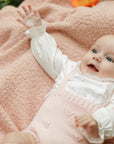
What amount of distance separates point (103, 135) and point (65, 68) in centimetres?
45

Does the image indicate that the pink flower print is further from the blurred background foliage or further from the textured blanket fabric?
the blurred background foliage

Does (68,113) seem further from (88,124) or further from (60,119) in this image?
(88,124)

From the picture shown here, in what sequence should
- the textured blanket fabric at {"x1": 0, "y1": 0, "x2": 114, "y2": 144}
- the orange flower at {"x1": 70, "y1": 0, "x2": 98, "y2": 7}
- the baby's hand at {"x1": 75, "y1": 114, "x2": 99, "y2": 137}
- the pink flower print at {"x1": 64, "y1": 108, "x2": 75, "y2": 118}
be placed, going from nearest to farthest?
the baby's hand at {"x1": 75, "y1": 114, "x2": 99, "y2": 137} < the pink flower print at {"x1": 64, "y1": 108, "x2": 75, "y2": 118} < the textured blanket fabric at {"x1": 0, "y1": 0, "x2": 114, "y2": 144} < the orange flower at {"x1": 70, "y1": 0, "x2": 98, "y2": 7}

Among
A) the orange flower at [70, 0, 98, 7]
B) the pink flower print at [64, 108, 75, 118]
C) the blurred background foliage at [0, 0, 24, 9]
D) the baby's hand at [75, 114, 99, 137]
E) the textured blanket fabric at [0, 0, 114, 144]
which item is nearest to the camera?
the baby's hand at [75, 114, 99, 137]

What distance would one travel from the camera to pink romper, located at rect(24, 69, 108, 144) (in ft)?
3.00

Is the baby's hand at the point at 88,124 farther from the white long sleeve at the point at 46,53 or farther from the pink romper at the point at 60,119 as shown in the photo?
the white long sleeve at the point at 46,53

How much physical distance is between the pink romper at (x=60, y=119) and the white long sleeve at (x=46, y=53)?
0.19m

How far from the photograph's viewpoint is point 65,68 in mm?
1167

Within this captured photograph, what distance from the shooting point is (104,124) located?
0.85 meters

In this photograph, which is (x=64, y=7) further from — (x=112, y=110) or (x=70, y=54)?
(x=112, y=110)

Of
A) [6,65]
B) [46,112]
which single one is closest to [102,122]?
[46,112]

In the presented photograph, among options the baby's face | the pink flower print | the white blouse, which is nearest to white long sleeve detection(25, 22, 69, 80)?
the white blouse

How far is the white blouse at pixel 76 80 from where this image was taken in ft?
2.86

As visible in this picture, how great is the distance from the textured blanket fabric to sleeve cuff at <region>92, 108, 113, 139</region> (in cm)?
17
